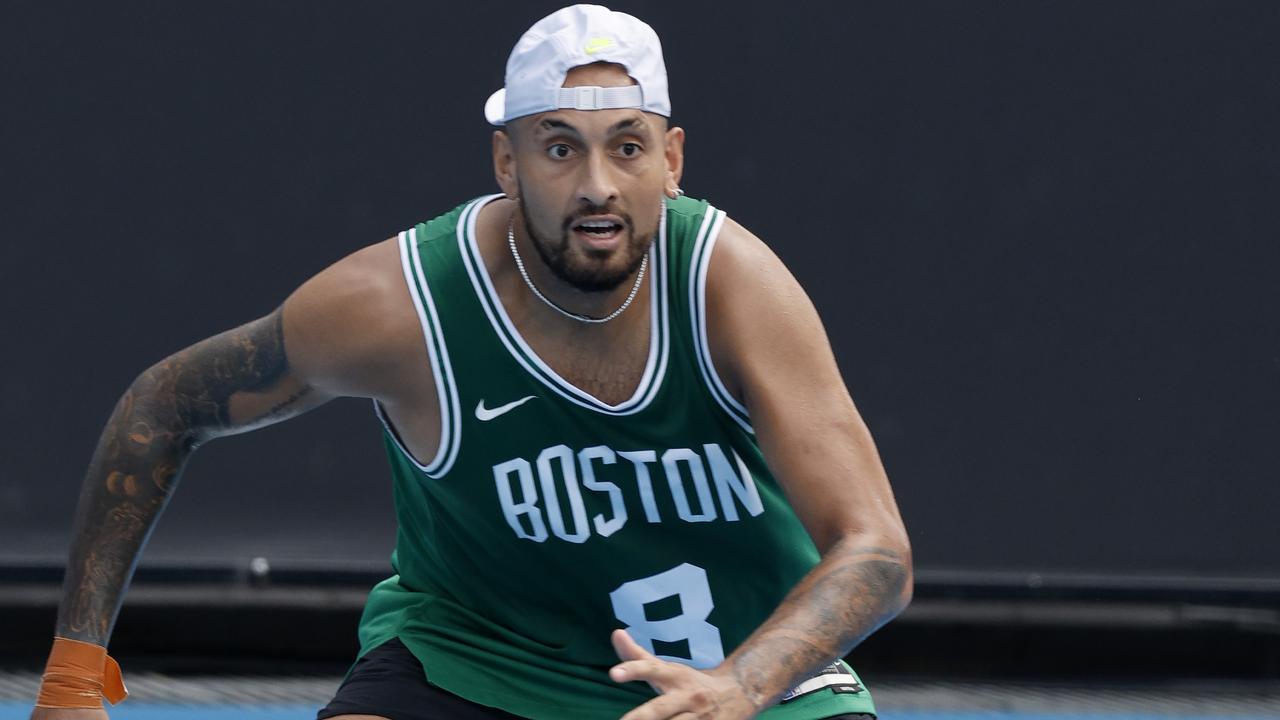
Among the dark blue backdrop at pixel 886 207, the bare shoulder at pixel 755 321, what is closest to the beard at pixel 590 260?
the bare shoulder at pixel 755 321

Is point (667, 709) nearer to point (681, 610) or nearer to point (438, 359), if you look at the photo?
point (681, 610)

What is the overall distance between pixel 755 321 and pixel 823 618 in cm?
39

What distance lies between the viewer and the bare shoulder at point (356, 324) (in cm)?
225

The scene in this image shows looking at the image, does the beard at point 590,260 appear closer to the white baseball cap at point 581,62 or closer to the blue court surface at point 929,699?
the white baseball cap at point 581,62

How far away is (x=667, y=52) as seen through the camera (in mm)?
3928

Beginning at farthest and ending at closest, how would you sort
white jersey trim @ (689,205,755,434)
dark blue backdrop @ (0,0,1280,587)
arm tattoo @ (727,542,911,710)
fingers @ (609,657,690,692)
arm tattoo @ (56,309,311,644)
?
dark blue backdrop @ (0,0,1280,587)
arm tattoo @ (56,309,311,644)
white jersey trim @ (689,205,755,434)
arm tattoo @ (727,542,911,710)
fingers @ (609,657,690,692)

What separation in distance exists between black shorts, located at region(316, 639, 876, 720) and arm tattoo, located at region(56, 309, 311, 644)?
0.34 metres

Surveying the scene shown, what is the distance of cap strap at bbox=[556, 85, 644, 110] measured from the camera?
2.12m

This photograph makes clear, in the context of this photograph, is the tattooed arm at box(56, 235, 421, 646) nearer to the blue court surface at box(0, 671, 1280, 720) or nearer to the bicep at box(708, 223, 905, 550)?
the bicep at box(708, 223, 905, 550)

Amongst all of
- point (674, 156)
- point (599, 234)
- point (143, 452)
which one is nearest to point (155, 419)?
point (143, 452)

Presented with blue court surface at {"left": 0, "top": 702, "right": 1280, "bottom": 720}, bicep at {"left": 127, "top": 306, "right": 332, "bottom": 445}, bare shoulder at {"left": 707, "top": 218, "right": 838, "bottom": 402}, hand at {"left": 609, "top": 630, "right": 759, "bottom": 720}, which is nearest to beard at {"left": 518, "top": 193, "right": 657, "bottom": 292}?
bare shoulder at {"left": 707, "top": 218, "right": 838, "bottom": 402}

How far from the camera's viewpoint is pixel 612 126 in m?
2.12

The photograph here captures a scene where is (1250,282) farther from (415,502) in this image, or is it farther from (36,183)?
(36,183)

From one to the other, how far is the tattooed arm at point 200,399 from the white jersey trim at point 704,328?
1.24 ft
